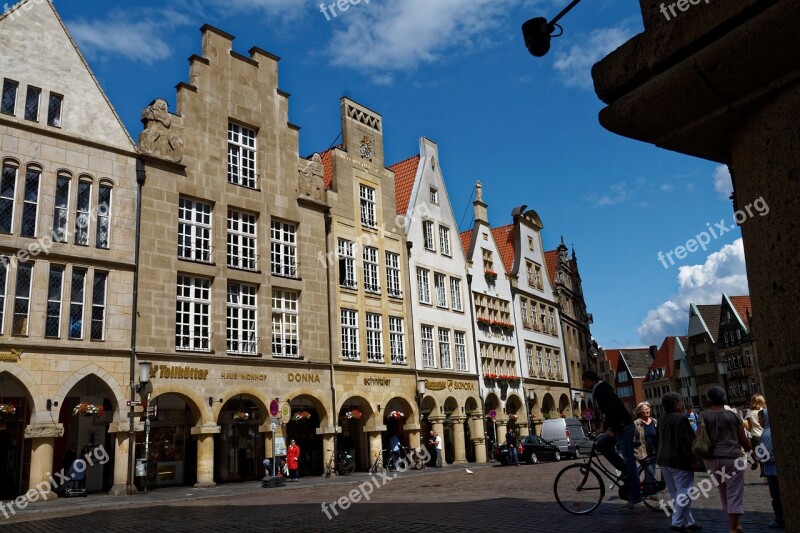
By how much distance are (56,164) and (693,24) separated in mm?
23496

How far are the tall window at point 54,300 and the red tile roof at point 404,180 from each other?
787 inches

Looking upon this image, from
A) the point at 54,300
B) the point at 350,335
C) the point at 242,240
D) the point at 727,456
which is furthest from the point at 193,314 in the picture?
the point at 727,456

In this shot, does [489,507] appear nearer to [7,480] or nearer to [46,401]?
[46,401]

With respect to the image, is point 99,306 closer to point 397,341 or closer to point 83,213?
point 83,213

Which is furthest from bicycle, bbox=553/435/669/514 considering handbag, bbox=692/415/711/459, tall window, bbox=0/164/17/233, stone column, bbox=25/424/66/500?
tall window, bbox=0/164/17/233

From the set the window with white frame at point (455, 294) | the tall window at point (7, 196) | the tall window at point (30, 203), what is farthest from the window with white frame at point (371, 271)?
the tall window at point (7, 196)

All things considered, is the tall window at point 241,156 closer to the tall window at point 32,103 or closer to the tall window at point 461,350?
the tall window at point 32,103

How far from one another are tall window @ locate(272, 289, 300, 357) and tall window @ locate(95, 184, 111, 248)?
7349 mm

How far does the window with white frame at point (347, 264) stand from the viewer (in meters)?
32.8

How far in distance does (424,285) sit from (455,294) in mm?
3232

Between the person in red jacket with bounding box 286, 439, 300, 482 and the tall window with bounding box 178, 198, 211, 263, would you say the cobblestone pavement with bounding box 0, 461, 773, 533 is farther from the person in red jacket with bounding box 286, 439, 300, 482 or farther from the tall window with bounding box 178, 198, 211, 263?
the tall window with bounding box 178, 198, 211, 263

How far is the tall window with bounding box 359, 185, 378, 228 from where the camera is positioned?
35.2 meters

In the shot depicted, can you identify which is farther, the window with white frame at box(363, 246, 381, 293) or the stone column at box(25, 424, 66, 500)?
the window with white frame at box(363, 246, 381, 293)

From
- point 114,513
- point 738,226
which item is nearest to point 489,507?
point 114,513
